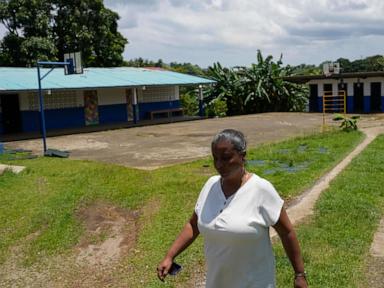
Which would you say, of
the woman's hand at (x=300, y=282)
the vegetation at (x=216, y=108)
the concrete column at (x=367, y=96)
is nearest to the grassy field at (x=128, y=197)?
the woman's hand at (x=300, y=282)

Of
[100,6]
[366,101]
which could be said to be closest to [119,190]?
[366,101]

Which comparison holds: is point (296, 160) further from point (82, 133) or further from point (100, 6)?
point (100, 6)

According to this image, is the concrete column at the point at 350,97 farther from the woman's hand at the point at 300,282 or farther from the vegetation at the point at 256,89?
the woman's hand at the point at 300,282

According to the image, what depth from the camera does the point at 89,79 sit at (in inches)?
896

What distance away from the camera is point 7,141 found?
59.6 ft

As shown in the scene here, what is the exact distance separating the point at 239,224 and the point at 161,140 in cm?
1448

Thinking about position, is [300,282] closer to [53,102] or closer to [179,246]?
[179,246]

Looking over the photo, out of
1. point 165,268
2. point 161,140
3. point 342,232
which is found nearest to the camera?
point 165,268

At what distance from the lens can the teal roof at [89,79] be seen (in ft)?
64.9

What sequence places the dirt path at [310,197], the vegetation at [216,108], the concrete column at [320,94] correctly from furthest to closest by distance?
the concrete column at [320,94] → the vegetation at [216,108] → the dirt path at [310,197]

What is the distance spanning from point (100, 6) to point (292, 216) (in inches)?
1035

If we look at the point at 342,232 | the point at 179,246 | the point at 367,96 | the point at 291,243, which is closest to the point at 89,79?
the point at 367,96

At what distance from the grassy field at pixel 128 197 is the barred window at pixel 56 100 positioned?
9.26m

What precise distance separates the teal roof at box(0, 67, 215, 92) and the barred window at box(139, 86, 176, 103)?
2.40ft
